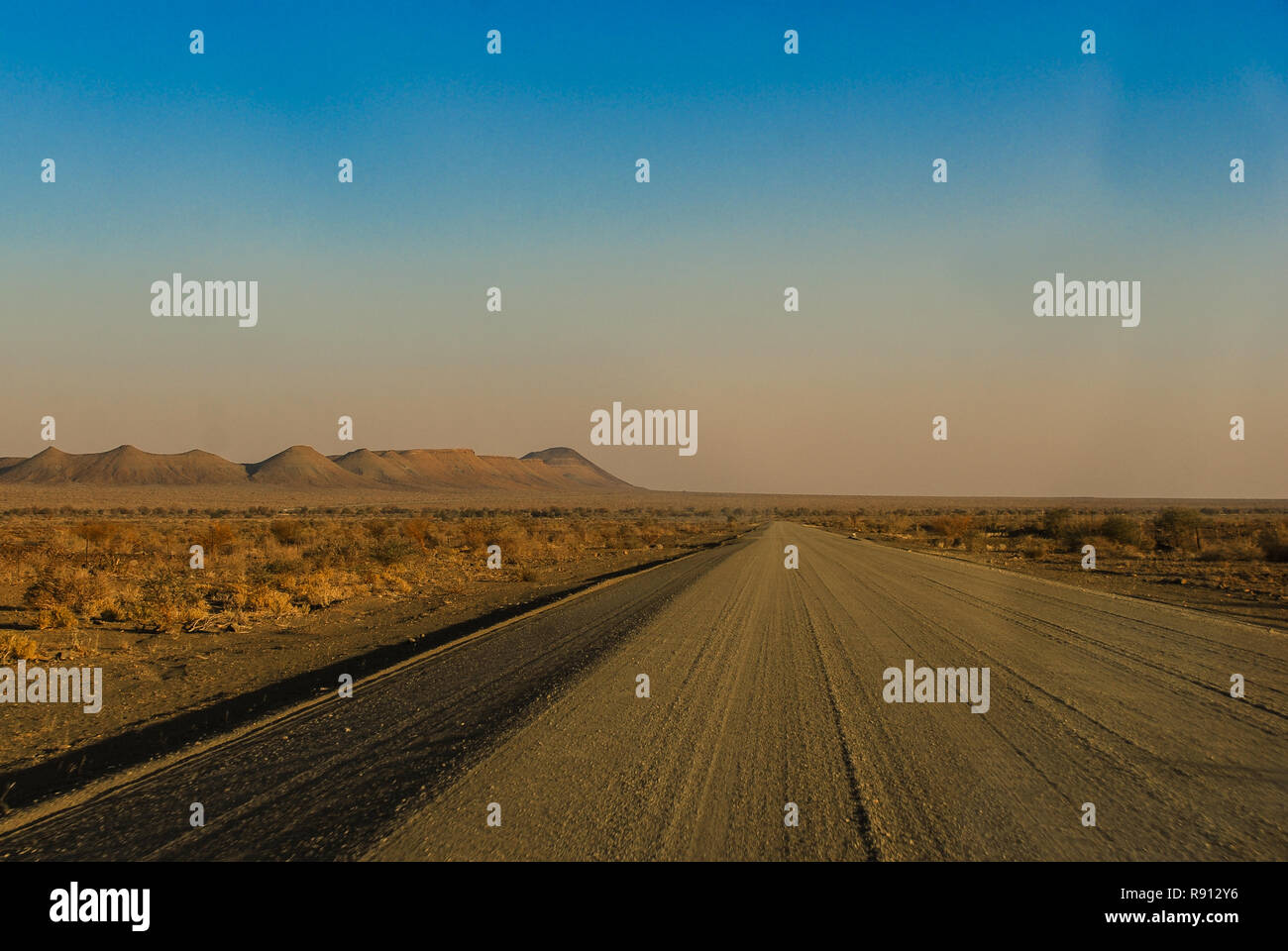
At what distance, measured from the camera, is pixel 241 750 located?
6562 millimetres

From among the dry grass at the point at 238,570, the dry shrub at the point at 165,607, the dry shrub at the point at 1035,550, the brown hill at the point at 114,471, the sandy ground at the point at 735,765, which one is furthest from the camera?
the brown hill at the point at 114,471

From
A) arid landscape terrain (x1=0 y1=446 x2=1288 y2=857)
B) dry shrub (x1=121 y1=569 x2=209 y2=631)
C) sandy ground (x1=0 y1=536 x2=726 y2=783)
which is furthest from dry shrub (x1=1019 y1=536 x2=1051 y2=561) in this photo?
dry shrub (x1=121 y1=569 x2=209 y2=631)

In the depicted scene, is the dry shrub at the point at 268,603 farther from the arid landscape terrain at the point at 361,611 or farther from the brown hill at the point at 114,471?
the brown hill at the point at 114,471

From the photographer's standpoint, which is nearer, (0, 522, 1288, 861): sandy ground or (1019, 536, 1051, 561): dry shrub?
(0, 522, 1288, 861): sandy ground

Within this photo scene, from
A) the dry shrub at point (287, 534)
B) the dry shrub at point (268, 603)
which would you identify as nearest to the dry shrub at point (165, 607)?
the dry shrub at point (268, 603)

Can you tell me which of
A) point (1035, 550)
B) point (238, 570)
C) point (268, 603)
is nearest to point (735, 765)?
point (268, 603)

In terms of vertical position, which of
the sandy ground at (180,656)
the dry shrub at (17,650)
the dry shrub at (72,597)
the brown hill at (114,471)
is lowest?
the sandy ground at (180,656)

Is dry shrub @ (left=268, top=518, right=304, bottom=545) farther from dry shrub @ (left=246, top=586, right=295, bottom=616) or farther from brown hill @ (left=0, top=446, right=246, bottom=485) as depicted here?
brown hill @ (left=0, top=446, right=246, bottom=485)

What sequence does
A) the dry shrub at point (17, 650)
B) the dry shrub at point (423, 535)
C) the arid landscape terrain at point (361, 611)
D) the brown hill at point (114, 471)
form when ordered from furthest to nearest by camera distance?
the brown hill at point (114, 471) → the dry shrub at point (423, 535) → the dry shrub at point (17, 650) → the arid landscape terrain at point (361, 611)

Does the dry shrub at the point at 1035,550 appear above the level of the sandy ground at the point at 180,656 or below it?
below

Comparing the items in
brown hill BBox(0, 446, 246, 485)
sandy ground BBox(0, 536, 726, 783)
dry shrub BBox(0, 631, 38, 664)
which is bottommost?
sandy ground BBox(0, 536, 726, 783)

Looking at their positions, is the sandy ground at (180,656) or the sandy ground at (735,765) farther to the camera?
the sandy ground at (180,656)
